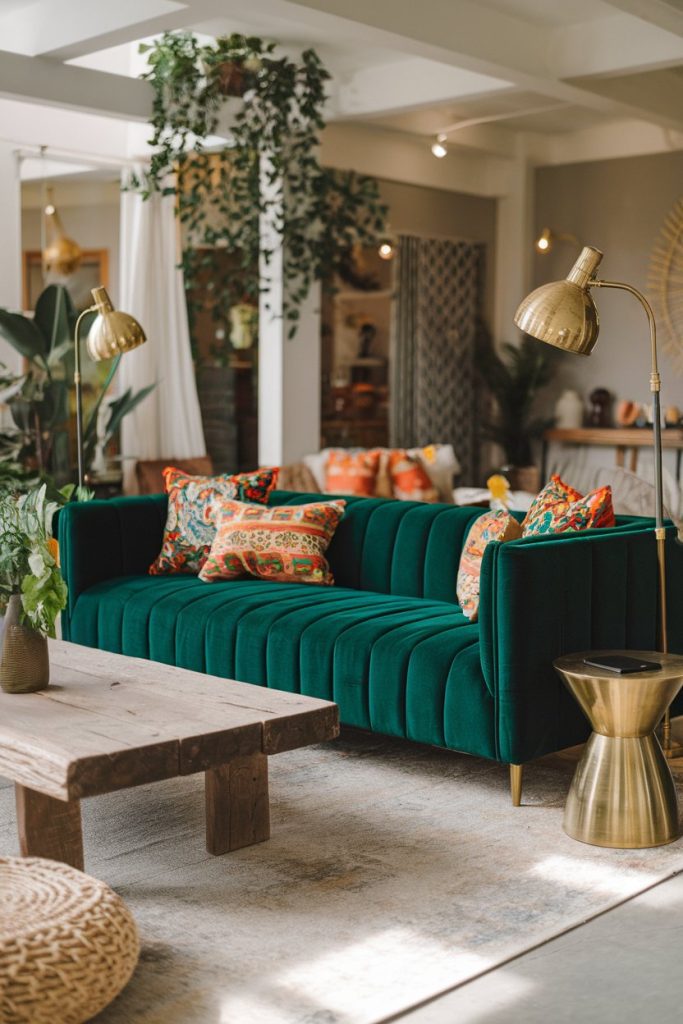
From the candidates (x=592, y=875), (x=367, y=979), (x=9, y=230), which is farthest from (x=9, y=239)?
(x=367, y=979)

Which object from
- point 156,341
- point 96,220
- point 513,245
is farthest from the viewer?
point 513,245

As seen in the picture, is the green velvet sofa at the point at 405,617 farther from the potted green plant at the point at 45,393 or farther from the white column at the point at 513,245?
the white column at the point at 513,245

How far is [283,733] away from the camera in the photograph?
2998 mm

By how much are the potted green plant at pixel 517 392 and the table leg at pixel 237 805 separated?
5.94 m

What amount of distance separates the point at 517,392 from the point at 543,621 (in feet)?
18.9

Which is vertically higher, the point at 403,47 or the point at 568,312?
the point at 403,47

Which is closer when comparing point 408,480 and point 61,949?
point 61,949

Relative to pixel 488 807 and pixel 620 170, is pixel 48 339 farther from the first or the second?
pixel 620 170

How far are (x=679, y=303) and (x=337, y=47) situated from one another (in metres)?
3.17

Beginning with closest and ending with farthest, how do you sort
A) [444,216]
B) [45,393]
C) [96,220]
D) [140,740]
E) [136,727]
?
[140,740] < [136,727] < [45,393] < [96,220] < [444,216]

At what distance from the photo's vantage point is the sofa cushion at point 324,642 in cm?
369

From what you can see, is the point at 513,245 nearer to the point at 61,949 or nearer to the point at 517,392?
the point at 517,392

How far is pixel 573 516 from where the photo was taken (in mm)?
3936

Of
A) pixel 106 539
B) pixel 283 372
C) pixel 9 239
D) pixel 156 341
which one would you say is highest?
pixel 9 239
